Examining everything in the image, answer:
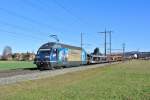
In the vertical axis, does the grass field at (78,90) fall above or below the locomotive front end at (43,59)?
below

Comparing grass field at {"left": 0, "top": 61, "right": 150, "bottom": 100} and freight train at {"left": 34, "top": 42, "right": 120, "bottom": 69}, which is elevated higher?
freight train at {"left": 34, "top": 42, "right": 120, "bottom": 69}

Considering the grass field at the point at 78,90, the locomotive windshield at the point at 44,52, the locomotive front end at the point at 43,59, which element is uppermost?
the locomotive windshield at the point at 44,52

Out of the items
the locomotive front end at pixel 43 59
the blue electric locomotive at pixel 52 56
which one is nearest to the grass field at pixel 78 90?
the locomotive front end at pixel 43 59

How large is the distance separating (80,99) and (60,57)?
39.0 meters

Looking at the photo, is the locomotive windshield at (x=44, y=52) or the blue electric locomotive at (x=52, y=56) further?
the locomotive windshield at (x=44, y=52)

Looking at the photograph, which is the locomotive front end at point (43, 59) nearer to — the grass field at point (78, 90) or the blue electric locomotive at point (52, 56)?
the blue electric locomotive at point (52, 56)

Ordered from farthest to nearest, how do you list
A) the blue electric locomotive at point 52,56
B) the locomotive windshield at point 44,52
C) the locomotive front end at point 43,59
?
the locomotive windshield at point 44,52 < the blue electric locomotive at point 52,56 < the locomotive front end at point 43,59

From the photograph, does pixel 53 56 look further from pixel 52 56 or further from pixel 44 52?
pixel 44 52

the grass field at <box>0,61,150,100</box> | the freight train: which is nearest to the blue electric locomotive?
the freight train

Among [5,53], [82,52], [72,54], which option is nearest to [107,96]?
[72,54]

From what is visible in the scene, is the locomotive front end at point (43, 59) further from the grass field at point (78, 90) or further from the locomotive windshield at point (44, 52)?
the grass field at point (78, 90)

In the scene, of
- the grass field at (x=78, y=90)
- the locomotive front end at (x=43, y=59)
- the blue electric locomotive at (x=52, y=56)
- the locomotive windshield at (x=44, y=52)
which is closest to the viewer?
the grass field at (x=78, y=90)

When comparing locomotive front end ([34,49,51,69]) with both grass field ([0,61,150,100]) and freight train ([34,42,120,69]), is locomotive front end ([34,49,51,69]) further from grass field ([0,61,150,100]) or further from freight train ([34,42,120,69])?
grass field ([0,61,150,100])

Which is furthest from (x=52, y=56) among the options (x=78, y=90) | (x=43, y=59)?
(x=78, y=90)
